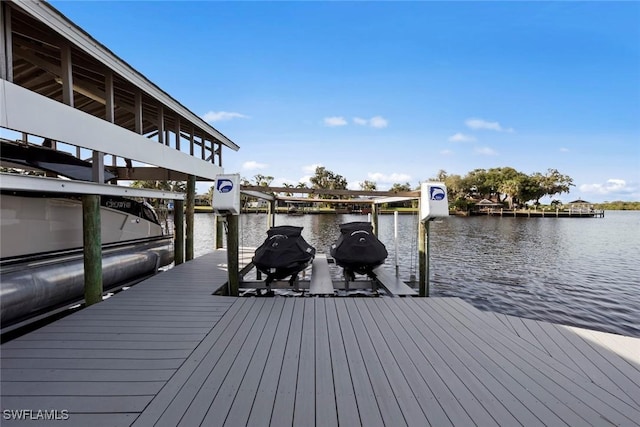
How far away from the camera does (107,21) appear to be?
680cm

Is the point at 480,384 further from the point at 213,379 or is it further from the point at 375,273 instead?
the point at 375,273

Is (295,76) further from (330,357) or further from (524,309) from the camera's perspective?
(330,357)

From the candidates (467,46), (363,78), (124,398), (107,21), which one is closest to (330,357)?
(124,398)

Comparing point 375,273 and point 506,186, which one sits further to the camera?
point 506,186

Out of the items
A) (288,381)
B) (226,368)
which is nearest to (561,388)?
(288,381)

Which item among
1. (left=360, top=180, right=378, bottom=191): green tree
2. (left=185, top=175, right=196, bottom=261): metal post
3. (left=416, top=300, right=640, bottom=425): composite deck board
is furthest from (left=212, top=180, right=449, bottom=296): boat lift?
(left=360, top=180, right=378, bottom=191): green tree

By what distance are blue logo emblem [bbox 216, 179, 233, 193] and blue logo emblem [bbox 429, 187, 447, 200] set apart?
324cm

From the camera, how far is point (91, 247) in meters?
4.31

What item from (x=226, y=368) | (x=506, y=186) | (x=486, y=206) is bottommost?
(x=226, y=368)

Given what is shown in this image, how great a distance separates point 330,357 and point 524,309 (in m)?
7.25

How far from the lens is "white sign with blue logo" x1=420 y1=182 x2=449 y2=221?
485 cm

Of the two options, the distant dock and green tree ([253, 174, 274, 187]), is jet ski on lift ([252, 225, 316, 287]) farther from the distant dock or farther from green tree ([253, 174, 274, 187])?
green tree ([253, 174, 274, 187])

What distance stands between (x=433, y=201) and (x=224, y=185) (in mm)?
3395

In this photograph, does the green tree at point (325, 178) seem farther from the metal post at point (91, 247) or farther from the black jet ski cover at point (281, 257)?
the metal post at point (91, 247)
